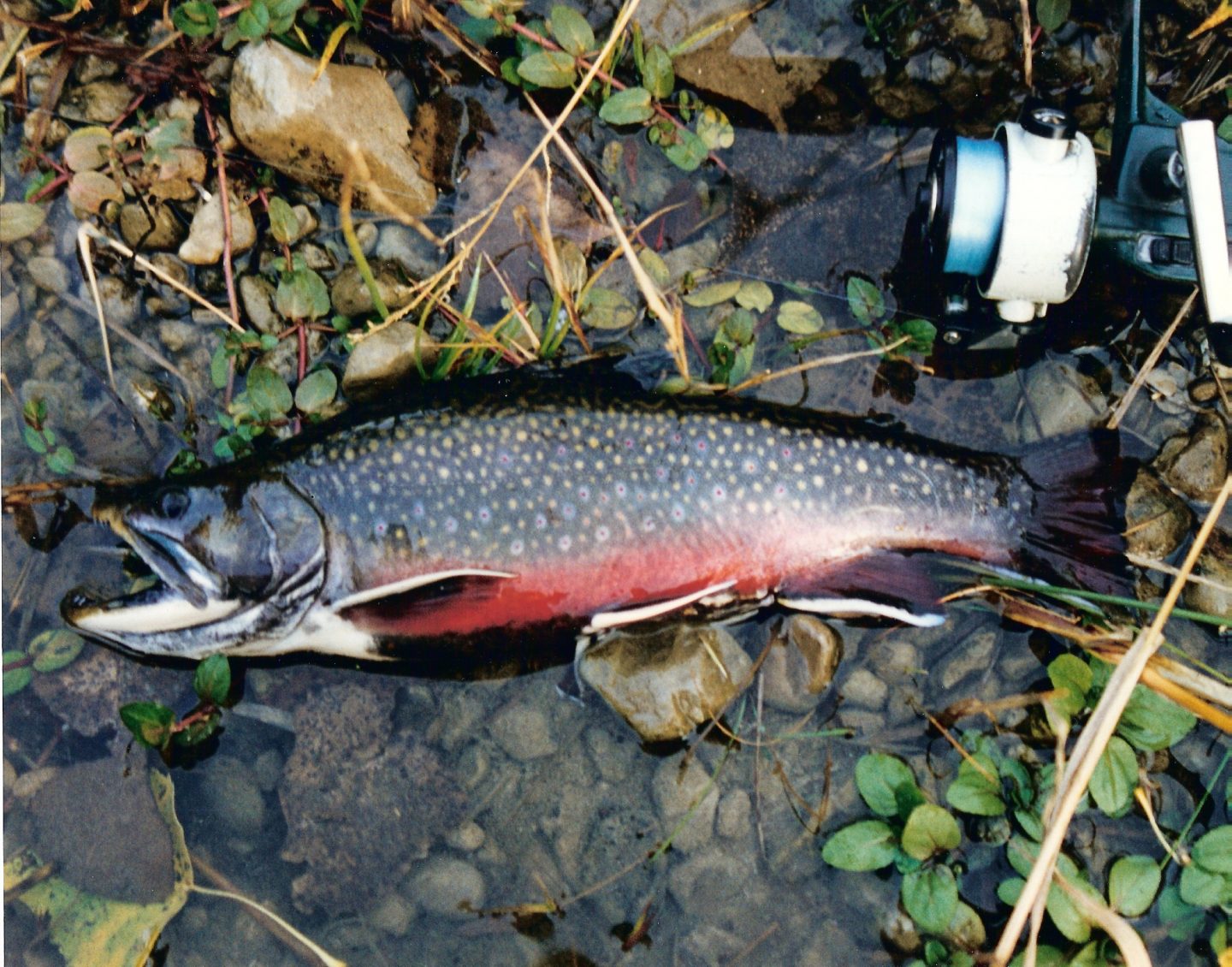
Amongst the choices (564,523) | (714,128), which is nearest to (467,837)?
(564,523)

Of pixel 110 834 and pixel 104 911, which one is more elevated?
pixel 110 834

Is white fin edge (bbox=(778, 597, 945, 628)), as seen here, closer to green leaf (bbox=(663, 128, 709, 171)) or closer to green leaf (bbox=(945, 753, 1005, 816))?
green leaf (bbox=(945, 753, 1005, 816))

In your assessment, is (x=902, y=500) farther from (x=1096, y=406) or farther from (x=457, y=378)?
(x=457, y=378)

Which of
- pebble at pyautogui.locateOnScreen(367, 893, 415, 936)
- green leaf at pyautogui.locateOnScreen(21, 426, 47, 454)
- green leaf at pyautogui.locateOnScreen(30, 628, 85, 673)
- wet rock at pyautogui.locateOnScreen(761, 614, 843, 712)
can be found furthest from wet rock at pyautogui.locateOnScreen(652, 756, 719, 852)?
green leaf at pyautogui.locateOnScreen(21, 426, 47, 454)

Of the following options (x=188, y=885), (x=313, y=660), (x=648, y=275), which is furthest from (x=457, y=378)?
(x=188, y=885)

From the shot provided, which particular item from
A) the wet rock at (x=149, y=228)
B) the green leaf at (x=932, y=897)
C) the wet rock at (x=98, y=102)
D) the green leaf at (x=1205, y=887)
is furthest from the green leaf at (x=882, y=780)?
the wet rock at (x=98, y=102)

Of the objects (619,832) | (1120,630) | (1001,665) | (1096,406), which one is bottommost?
(619,832)

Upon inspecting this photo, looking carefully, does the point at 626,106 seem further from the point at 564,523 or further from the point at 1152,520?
the point at 1152,520
